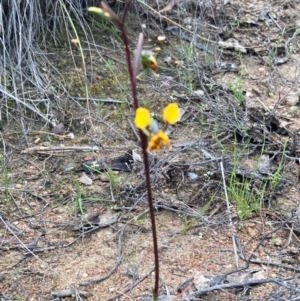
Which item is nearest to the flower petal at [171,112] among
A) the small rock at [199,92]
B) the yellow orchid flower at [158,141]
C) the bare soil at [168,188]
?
the yellow orchid flower at [158,141]

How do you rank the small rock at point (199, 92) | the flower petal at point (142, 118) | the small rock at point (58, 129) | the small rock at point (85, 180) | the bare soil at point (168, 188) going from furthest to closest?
the small rock at point (199, 92), the small rock at point (58, 129), the small rock at point (85, 180), the bare soil at point (168, 188), the flower petal at point (142, 118)

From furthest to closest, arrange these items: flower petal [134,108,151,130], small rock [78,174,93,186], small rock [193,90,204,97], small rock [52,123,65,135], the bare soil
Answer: small rock [193,90,204,97] → small rock [52,123,65,135] → small rock [78,174,93,186] → the bare soil → flower petal [134,108,151,130]

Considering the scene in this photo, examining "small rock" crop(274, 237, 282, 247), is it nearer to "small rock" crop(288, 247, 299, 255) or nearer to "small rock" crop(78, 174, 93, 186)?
"small rock" crop(288, 247, 299, 255)

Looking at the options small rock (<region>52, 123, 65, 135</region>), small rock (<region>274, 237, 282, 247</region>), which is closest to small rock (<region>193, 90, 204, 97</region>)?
small rock (<region>52, 123, 65, 135</region>)

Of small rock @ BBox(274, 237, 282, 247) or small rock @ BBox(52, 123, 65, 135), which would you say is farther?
small rock @ BBox(52, 123, 65, 135)

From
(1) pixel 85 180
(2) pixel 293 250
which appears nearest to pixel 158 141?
(2) pixel 293 250

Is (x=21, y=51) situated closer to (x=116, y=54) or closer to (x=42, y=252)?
(x=116, y=54)

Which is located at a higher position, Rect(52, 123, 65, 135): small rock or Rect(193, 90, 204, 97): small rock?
Rect(193, 90, 204, 97): small rock

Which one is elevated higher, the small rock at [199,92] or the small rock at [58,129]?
the small rock at [199,92]

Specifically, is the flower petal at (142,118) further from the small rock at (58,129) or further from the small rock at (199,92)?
the small rock at (199,92)

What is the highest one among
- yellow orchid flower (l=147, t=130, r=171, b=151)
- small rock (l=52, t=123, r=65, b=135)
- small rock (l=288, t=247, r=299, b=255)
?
yellow orchid flower (l=147, t=130, r=171, b=151)

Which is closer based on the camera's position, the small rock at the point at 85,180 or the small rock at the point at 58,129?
the small rock at the point at 85,180

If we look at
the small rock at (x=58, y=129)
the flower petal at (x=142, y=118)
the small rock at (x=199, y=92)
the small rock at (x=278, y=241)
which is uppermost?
the flower petal at (x=142, y=118)
